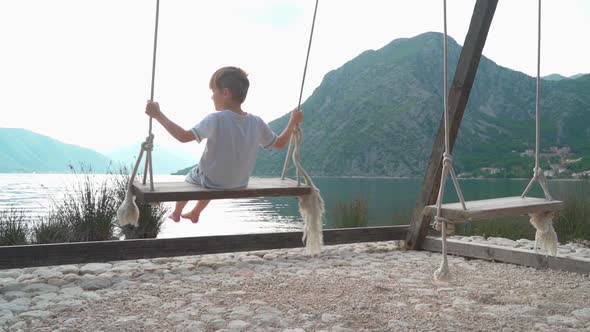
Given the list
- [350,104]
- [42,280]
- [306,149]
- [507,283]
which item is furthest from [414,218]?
[350,104]

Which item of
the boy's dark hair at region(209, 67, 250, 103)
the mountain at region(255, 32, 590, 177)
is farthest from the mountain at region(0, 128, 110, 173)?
the boy's dark hair at region(209, 67, 250, 103)

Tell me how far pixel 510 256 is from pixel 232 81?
10.0 ft

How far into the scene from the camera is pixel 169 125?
9.91 feet

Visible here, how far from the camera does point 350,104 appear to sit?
2537 inches

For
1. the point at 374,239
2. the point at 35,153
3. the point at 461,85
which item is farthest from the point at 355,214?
the point at 35,153

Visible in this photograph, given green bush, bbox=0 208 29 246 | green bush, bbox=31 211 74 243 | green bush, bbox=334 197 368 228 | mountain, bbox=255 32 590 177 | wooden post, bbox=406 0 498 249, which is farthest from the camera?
mountain, bbox=255 32 590 177

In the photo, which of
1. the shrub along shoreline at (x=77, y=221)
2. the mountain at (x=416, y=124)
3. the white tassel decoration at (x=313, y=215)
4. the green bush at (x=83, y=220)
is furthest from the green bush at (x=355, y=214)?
the mountain at (x=416, y=124)

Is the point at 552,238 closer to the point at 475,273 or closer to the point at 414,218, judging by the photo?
the point at 475,273

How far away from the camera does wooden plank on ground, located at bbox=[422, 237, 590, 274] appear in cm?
417

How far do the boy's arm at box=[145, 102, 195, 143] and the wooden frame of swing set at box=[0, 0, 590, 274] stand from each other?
5.29ft

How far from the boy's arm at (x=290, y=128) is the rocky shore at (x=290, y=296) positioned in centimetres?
102

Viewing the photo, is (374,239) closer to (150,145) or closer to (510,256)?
(510,256)

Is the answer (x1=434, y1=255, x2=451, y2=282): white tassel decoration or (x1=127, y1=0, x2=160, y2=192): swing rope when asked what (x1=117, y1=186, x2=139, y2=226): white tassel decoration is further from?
(x1=434, y1=255, x2=451, y2=282): white tassel decoration

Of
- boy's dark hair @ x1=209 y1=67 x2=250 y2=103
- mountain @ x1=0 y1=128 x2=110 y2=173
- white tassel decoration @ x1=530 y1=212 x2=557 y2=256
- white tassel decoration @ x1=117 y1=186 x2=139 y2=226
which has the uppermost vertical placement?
mountain @ x1=0 y1=128 x2=110 y2=173
